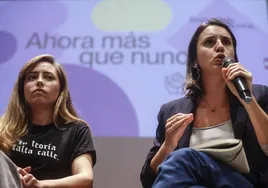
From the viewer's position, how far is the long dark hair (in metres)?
1.68

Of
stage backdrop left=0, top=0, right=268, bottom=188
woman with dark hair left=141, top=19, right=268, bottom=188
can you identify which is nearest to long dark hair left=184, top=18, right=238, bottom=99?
woman with dark hair left=141, top=19, right=268, bottom=188

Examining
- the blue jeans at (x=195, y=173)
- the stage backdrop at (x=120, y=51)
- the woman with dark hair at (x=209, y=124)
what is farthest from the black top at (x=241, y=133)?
the stage backdrop at (x=120, y=51)

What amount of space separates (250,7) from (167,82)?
1.98ft

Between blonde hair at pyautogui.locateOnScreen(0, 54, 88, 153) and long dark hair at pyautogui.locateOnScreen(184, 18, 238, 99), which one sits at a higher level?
long dark hair at pyautogui.locateOnScreen(184, 18, 238, 99)

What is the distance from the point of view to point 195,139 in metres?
1.53

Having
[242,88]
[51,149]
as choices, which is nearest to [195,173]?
[242,88]

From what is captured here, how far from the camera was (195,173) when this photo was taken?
1.15 m

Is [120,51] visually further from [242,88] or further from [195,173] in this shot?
[195,173]

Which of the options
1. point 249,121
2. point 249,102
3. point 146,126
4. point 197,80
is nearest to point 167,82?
point 146,126

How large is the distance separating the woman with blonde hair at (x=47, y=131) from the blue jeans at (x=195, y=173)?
0.45 meters

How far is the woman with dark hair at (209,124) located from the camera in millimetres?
1156

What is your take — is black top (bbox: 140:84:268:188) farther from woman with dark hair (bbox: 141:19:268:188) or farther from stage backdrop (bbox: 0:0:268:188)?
stage backdrop (bbox: 0:0:268:188)

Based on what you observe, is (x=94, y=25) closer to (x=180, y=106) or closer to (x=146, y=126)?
(x=146, y=126)

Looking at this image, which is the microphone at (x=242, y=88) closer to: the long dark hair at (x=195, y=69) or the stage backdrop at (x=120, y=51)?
the long dark hair at (x=195, y=69)
